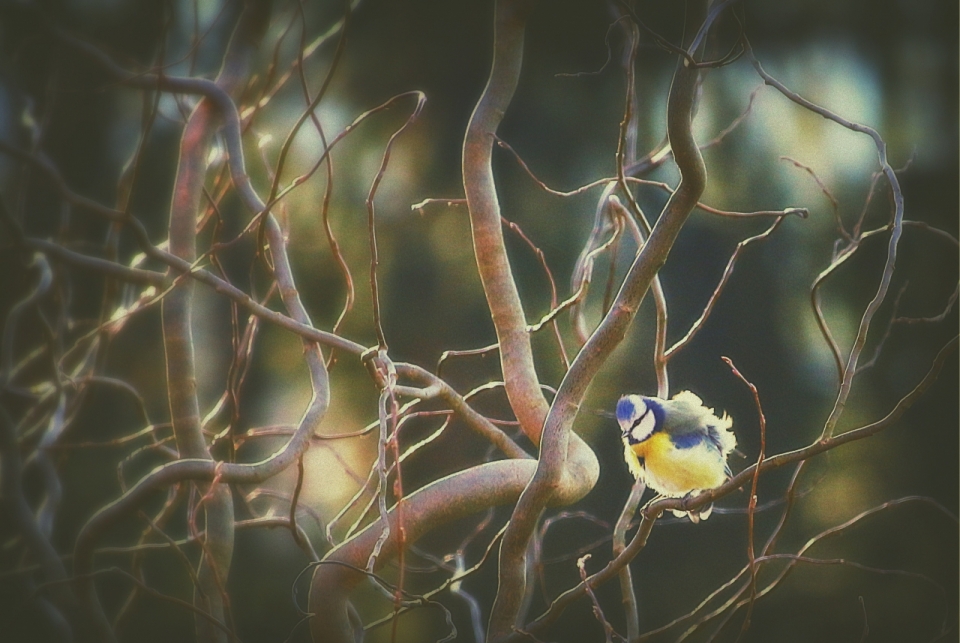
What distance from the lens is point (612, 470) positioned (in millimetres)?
1374

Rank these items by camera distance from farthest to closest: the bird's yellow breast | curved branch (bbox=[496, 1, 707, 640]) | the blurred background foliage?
the blurred background foliage
the bird's yellow breast
curved branch (bbox=[496, 1, 707, 640])

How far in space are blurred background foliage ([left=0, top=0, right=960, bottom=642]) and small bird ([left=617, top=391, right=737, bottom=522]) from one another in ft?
0.97

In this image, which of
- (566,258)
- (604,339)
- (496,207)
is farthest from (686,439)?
(566,258)

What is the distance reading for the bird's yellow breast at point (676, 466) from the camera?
98cm

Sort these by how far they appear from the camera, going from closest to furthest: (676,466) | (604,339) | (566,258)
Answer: (604,339)
(676,466)
(566,258)

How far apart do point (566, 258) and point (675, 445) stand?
1.98 ft

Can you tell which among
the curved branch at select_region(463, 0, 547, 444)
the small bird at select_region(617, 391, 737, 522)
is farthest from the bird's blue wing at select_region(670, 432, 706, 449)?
the curved branch at select_region(463, 0, 547, 444)

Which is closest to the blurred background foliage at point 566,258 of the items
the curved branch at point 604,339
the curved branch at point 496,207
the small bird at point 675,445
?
the curved branch at point 496,207

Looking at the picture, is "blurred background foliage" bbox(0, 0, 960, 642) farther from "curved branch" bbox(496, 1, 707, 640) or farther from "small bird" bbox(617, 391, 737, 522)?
"curved branch" bbox(496, 1, 707, 640)

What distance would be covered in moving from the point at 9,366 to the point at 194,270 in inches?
11.4

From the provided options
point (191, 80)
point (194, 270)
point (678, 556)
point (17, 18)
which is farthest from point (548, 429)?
point (17, 18)

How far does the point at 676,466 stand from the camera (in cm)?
98

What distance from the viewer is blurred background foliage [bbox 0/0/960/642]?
3.65 ft

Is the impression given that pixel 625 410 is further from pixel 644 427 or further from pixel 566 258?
pixel 566 258
